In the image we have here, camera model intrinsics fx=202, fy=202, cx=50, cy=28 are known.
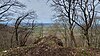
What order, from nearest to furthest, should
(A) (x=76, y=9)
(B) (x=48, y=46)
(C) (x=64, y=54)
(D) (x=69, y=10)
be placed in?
(C) (x=64, y=54) → (B) (x=48, y=46) → (D) (x=69, y=10) → (A) (x=76, y=9)

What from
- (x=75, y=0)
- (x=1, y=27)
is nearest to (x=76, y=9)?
(x=75, y=0)

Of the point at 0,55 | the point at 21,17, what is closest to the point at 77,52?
the point at 0,55

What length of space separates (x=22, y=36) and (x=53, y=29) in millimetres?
9753

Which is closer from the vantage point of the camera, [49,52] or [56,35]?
[49,52]

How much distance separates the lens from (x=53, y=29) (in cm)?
3988

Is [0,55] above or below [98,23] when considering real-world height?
above

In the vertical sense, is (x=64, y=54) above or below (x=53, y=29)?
above

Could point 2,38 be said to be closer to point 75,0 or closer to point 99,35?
point 99,35

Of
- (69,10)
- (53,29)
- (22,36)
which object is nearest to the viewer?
(69,10)

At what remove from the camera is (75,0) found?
19391 mm

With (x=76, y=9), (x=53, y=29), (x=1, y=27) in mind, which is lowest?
(x=53, y=29)

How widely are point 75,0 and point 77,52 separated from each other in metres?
11.3

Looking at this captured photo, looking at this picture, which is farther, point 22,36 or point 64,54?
point 22,36

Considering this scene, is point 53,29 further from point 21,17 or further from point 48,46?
point 48,46
